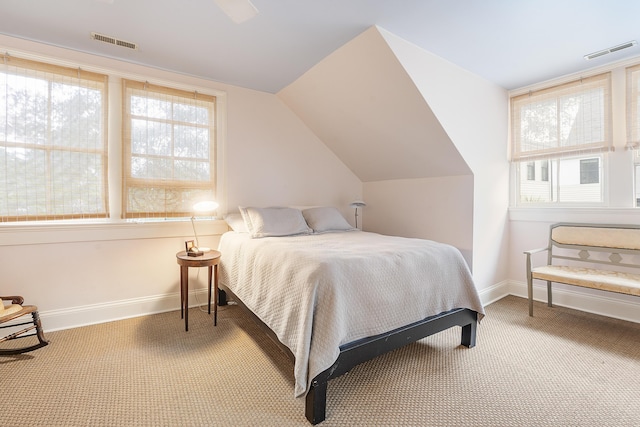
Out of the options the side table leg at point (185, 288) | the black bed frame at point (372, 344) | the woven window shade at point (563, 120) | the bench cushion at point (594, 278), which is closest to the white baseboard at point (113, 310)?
the side table leg at point (185, 288)

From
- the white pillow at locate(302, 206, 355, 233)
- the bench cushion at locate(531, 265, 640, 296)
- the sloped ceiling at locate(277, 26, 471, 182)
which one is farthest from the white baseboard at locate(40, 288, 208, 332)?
the bench cushion at locate(531, 265, 640, 296)

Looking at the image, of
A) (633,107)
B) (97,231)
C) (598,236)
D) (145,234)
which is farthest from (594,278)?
(97,231)

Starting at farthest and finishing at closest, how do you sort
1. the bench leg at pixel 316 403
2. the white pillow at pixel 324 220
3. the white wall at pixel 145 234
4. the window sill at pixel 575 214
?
the white pillow at pixel 324 220 < the window sill at pixel 575 214 < the white wall at pixel 145 234 < the bench leg at pixel 316 403

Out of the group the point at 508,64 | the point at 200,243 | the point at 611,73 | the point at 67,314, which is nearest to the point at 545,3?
the point at 508,64

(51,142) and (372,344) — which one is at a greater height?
(51,142)

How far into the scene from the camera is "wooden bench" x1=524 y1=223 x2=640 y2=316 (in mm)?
2580

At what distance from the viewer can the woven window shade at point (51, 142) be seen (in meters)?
2.38

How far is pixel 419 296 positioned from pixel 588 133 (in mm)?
2711

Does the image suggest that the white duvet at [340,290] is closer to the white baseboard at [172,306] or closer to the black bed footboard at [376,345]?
the black bed footboard at [376,345]

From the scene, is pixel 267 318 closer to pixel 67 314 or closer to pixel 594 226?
pixel 67 314

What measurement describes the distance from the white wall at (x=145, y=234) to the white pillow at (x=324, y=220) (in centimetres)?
46

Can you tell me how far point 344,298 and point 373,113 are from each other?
7.24 feet

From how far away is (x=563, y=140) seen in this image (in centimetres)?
321

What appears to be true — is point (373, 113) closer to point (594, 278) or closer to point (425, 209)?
point (425, 209)
